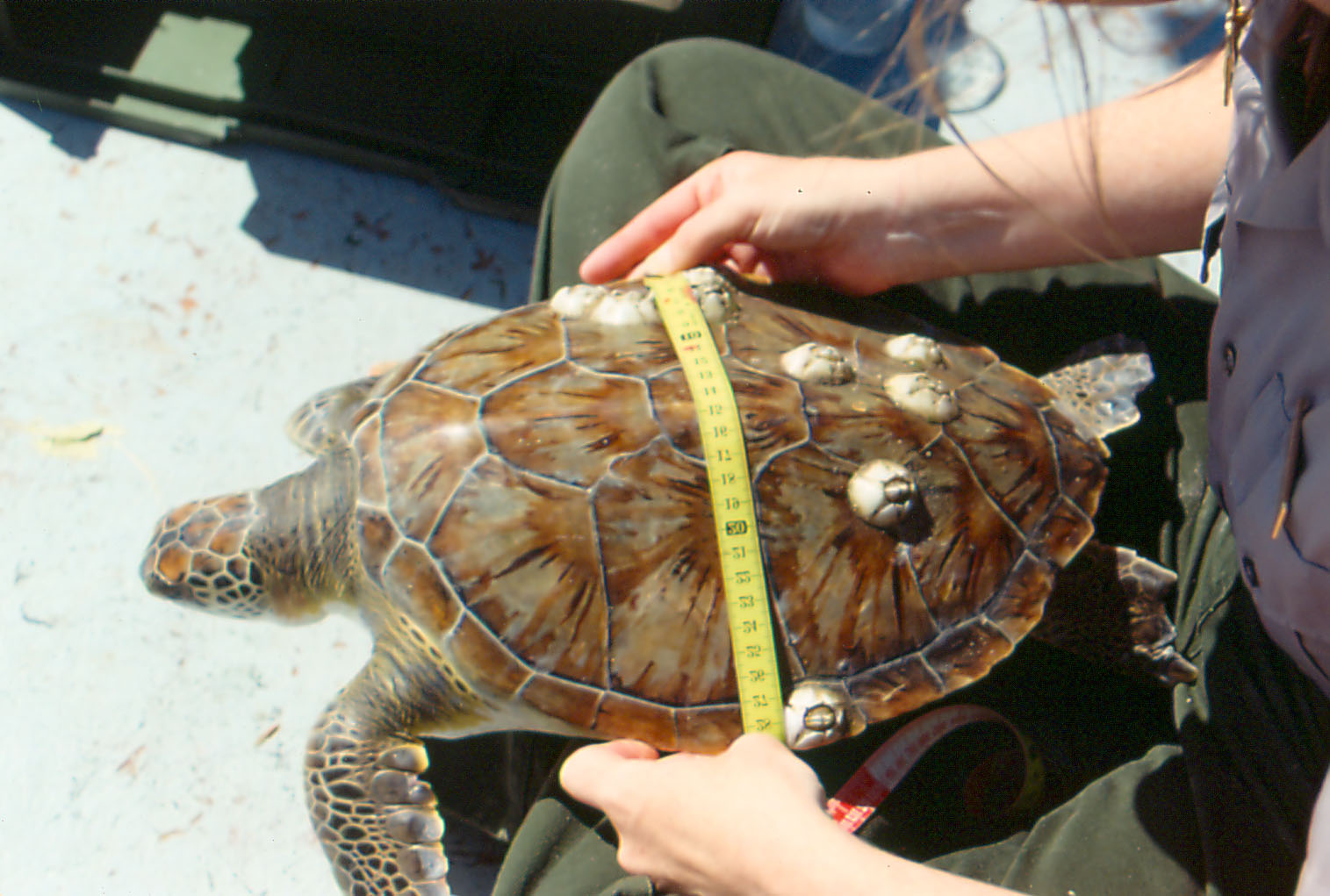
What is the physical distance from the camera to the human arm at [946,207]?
910 millimetres

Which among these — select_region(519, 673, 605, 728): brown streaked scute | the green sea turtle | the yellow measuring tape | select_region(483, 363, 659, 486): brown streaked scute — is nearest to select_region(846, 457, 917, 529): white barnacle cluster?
the green sea turtle

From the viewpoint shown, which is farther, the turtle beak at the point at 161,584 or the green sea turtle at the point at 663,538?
the turtle beak at the point at 161,584

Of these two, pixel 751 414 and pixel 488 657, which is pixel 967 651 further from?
pixel 488 657

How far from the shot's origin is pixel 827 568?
83 cm

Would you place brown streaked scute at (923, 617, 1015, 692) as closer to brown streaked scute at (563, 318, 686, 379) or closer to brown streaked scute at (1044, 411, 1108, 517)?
brown streaked scute at (1044, 411, 1108, 517)

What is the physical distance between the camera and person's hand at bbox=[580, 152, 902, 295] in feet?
3.11

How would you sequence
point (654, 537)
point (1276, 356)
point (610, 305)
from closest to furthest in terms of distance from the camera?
point (1276, 356)
point (654, 537)
point (610, 305)

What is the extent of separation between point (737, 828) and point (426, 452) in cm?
46

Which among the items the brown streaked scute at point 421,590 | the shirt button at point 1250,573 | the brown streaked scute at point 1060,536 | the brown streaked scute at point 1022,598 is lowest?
the brown streaked scute at point 421,590

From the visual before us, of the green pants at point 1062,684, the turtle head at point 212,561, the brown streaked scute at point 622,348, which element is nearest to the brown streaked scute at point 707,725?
the green pants at point 1062,684

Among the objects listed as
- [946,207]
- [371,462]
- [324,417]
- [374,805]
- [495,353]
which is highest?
[946,207]

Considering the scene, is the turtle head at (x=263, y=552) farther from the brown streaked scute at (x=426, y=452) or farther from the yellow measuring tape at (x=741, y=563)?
Answer: the yellow measuring tape at (x=741, y=563)

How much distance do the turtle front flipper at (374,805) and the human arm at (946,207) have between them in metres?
0.57

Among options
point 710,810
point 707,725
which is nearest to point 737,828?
point 710,810
